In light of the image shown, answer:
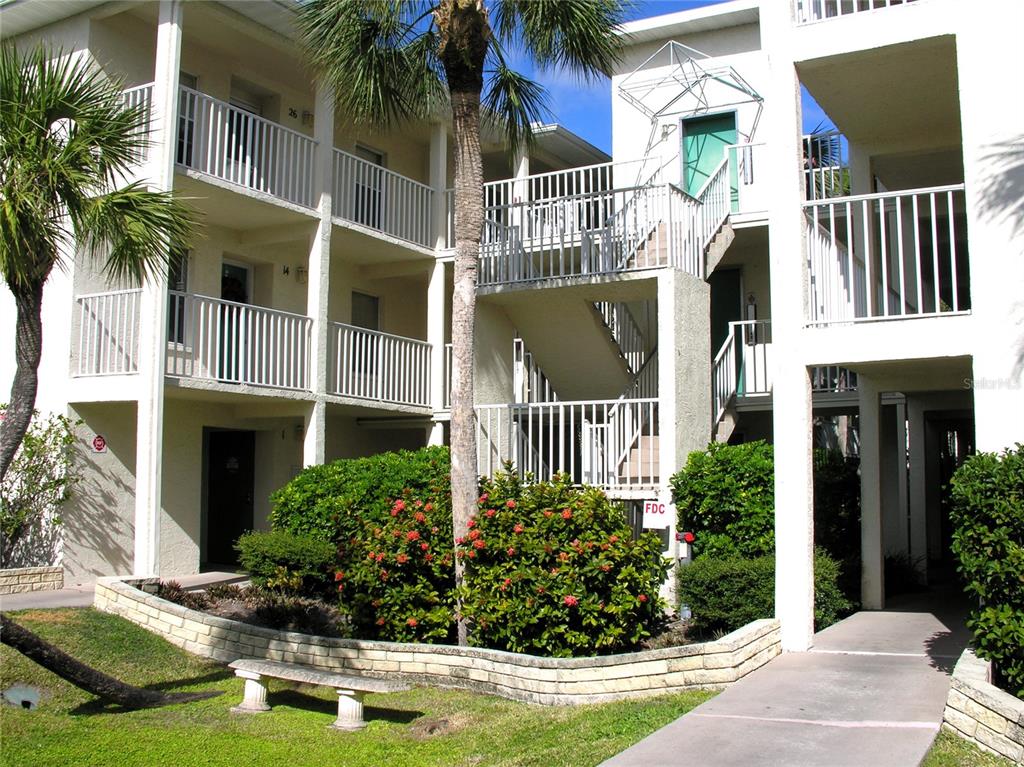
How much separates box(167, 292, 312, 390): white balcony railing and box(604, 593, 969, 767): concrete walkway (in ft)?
29.2

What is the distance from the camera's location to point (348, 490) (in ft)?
46.2

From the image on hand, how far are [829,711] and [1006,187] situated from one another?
4898mm

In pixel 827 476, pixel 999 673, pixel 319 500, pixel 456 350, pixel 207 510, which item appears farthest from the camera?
pixel 207 510

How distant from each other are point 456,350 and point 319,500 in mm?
4252

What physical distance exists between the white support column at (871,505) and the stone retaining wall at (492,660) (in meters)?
3.35

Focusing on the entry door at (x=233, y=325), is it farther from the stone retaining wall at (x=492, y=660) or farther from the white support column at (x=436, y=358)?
the stone retaining wall at (x=492, y=660)

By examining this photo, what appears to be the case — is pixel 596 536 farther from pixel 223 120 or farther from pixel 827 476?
pixel 223 120

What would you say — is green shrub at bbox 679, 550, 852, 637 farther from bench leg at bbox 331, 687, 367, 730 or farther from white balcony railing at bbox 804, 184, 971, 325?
bench leg at bbox 331, 687, 367, 730

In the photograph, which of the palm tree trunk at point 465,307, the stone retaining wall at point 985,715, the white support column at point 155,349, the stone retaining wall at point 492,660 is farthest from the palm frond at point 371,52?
the stone retaining wall at point 985,715

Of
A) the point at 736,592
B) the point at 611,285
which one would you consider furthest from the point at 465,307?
the point at 611,285

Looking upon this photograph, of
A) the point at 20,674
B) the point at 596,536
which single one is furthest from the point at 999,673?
the point at 20,674

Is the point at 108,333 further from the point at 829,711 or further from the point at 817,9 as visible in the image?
the point at 829,711

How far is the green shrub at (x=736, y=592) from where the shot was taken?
34.4 ft

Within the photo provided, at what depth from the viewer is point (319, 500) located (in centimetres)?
1415
